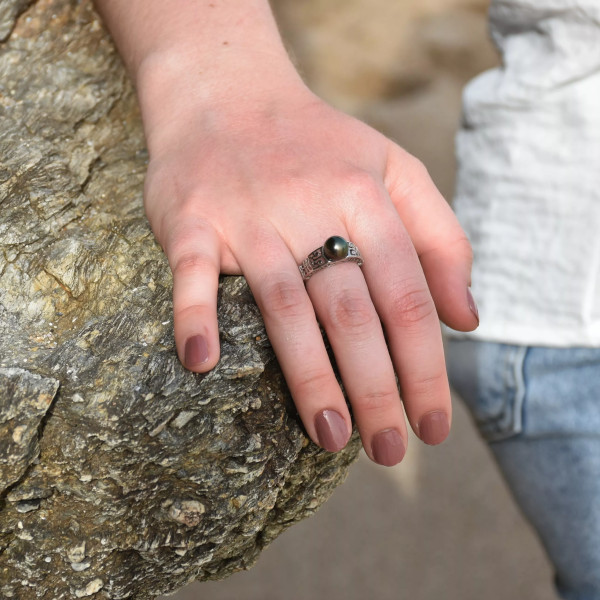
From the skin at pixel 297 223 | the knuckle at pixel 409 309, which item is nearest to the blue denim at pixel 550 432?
the skin at pixel 297 223

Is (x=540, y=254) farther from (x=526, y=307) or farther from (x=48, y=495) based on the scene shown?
(x=48, y=495)

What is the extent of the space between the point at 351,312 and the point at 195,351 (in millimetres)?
172

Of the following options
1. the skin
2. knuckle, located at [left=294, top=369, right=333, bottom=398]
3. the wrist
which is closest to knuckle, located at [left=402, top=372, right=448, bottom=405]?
the skin

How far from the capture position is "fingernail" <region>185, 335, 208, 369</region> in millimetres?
756

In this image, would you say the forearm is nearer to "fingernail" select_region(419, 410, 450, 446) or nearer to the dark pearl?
the dark pearl

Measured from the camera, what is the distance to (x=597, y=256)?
3.77 ft

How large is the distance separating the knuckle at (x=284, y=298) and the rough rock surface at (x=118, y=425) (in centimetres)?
4

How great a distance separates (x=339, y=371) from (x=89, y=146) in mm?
486

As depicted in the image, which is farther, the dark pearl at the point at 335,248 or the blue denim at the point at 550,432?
the blue denim at the point at 550,432

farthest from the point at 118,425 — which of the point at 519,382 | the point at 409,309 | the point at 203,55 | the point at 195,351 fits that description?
the point at 519,382

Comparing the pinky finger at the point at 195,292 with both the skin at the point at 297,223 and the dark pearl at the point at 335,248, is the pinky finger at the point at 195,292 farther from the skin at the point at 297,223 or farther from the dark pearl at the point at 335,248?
the dark pearl at the point at 335,248

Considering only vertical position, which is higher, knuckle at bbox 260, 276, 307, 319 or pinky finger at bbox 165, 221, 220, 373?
pinky finger at bbox 165, 221, 220, 373

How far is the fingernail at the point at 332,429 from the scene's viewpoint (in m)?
0.78

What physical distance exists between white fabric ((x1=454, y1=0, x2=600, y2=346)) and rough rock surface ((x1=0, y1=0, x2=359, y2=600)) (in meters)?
0.48
